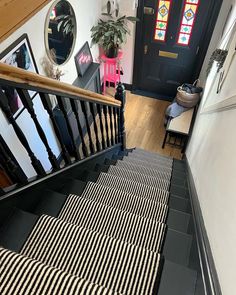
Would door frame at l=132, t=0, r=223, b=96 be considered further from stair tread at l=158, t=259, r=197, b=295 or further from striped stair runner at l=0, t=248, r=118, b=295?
striped stair runner at l=0, t=248, r=118, b=295

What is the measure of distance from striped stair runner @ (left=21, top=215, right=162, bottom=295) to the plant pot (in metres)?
3.46

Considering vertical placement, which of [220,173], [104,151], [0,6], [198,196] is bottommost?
[104,151]

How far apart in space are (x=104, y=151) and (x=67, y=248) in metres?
1.65

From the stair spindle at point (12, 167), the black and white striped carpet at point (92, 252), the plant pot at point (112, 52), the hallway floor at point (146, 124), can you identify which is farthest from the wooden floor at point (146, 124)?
the stair spindle at point (12, 167)

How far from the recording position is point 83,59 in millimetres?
3746

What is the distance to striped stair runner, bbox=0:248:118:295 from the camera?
0.77m

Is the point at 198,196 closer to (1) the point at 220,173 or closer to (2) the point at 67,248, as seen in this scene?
(1) the point at 220,173

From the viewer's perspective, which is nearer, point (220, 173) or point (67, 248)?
point (67, 248)

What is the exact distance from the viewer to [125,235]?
135 cm

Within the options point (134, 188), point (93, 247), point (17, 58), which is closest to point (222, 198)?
point (93, 247)

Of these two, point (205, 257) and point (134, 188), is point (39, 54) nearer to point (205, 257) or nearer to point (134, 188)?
point (134, 188)

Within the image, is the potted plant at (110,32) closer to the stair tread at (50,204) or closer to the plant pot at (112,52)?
the plant pot at (112,52)

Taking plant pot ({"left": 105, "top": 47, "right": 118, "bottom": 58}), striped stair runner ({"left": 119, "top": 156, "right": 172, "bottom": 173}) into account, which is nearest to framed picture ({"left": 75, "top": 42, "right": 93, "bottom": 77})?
plant pot ({"left": 105, "top": 47, "right": 118, "bottom": 58})

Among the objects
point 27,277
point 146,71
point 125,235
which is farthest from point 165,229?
point 146,71
